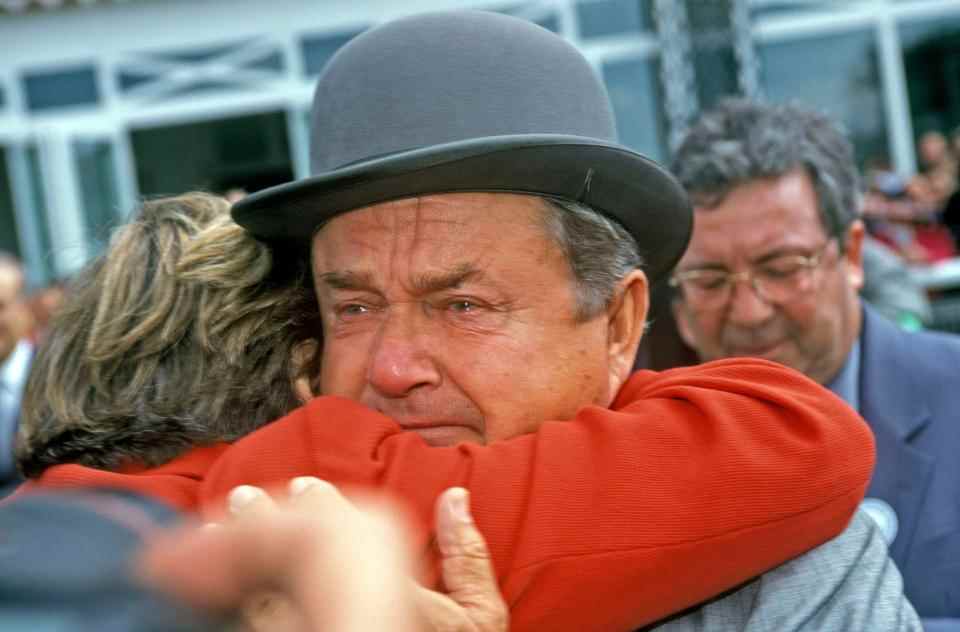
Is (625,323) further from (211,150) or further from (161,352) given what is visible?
(211,150)

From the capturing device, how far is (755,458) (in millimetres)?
1474

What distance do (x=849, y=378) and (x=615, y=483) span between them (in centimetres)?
180

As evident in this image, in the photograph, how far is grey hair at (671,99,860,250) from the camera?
10.7ft

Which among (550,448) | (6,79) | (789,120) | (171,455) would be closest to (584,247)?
(550,448)

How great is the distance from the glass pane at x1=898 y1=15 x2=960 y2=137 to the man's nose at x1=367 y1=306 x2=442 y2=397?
11.1 metres

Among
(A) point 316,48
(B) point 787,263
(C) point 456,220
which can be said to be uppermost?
(C) point 456,220

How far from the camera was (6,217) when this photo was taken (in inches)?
470

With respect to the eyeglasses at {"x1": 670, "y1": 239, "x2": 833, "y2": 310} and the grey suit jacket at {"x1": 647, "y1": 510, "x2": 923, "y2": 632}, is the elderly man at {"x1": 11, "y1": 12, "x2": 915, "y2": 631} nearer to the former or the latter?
the grey suit jacket at {"x1": 647, "y1": 510, "x2": 923, "y2": 632}

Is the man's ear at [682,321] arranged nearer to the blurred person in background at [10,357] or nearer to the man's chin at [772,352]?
the man's chin at [772,352]

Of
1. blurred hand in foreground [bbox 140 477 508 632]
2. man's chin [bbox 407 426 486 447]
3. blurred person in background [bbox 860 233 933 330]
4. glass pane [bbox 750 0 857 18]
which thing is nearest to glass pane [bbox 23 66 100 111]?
glass pane [bbox 750 0 857 18]

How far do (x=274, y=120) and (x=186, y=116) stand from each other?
2.91 ft

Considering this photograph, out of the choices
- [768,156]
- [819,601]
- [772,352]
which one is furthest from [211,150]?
[819,601]

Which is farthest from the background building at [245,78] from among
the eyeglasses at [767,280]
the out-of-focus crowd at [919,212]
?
the eyeglasses at [767,280]

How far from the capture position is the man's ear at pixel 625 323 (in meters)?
2.06
